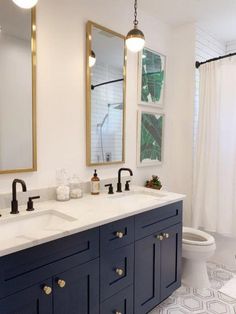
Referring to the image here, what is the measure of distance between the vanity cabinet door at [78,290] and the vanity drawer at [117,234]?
117mm

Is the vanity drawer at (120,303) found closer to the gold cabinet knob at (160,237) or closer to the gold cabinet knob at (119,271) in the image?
the gold cabinet knob at (119,271)

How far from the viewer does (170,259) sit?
1.98 metres

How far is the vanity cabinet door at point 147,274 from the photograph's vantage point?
1.68 m

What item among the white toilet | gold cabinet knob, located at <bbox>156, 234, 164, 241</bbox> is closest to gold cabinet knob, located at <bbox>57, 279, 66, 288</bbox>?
gold cabinet knob, located at <bbox>156, 234, 164, 241</bbox>

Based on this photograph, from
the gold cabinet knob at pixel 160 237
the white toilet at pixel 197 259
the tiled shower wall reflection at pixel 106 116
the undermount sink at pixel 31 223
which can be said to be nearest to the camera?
the undermount sink at pixel 31 223

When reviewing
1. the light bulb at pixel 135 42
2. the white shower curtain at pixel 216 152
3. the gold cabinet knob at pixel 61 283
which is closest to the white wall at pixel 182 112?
the white shower curtain at pixel 216 152

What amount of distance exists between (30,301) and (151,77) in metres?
2.18

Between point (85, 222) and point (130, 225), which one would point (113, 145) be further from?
point (85, 222)

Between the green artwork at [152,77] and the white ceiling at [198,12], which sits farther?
the green artwork at [152,77]

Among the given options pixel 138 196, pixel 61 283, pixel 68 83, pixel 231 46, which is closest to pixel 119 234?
pixel 61 283

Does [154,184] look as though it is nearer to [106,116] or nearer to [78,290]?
[106,116]

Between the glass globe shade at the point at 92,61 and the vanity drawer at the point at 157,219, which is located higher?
the glass globe shade at the point at 92,61

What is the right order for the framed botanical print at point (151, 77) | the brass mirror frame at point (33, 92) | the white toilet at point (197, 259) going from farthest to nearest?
the framed botanical print at point (151, 77), the white toilet at point (197, 259), the brass mirror frame at point (33, 92)

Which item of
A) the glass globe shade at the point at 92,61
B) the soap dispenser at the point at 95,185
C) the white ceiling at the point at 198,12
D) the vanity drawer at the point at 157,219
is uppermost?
the white ceiling at the point at 198,12
